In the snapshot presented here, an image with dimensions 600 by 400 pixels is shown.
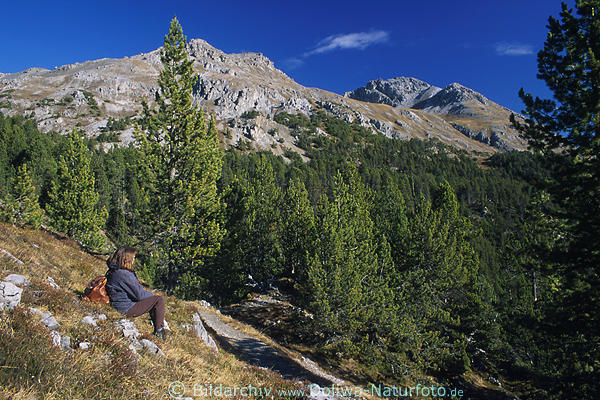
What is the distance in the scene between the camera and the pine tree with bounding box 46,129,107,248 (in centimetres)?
2322

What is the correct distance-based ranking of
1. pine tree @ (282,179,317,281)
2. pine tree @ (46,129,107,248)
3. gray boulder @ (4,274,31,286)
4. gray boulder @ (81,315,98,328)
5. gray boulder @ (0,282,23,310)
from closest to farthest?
gray boulder @ (0,282,23,310)
gray boulder @ (81,315,98,328)
gray boulder @ (4,274,31,286)
pine tree @ (46,129,107,248)
pine tree @ (282,179,317,281)

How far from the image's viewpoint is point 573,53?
7.84m

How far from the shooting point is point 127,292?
6770 millimetres

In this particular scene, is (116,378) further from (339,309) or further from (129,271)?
(339,309)

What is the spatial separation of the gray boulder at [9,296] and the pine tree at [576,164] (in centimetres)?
1238

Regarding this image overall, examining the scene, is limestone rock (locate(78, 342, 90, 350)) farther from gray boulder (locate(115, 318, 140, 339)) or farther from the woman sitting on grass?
the woman sitting on grass

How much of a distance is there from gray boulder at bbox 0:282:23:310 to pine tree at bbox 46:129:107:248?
22633 millimetres

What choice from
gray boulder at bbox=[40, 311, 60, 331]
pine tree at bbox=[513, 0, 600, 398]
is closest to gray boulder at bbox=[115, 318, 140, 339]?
gray boulder at bbox=[40, 311, 60, 331]

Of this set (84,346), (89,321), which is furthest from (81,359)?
(89,321)

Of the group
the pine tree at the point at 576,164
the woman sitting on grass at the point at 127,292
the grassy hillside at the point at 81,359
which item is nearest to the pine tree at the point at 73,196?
the grassy hillside at the point at 81,359

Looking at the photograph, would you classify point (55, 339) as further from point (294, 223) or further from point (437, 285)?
point (437, 285)

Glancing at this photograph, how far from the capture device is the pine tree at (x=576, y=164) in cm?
738

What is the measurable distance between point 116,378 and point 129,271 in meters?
3.16

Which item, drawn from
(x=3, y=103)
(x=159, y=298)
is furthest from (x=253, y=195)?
(x=3, y=103)
